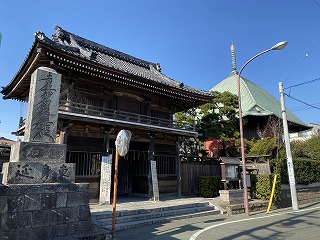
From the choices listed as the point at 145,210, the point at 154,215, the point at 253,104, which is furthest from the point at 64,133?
the point at 253,104

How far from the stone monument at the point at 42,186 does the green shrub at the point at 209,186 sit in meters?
10.6

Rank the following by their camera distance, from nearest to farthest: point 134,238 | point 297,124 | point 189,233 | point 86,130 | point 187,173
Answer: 1. point 134,238
2. point 189,233
3. point 86,130
4. point 187,173
5. point 297,124

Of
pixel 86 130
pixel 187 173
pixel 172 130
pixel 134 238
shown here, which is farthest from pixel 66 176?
pixel 187 173

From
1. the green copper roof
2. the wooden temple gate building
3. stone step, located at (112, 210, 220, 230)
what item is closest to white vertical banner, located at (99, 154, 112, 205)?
the wooden temple gate building

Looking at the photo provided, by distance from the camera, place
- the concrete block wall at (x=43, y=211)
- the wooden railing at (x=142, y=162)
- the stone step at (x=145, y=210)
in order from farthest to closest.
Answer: the wooden railing at (x=142, y=162), the stone step at (x=145, y=210), the concrete block wall at (x=43, y=211)

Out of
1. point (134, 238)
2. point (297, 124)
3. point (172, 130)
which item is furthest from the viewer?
point (297, 124)

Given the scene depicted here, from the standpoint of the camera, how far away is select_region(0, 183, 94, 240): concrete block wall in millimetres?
5012

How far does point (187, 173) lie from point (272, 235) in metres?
8.88

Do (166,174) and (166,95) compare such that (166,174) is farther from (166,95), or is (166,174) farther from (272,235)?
(272,235)

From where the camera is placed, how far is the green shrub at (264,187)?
13.4m

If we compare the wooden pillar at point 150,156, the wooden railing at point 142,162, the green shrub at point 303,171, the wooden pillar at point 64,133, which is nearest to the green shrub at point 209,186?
the wooden railing at point 142,162

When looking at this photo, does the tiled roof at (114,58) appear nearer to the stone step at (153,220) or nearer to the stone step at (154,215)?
the stone step at (154,215)

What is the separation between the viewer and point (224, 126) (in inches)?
755

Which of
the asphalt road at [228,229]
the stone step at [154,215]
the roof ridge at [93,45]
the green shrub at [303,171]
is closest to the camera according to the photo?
the asphalt road at [228,229]
